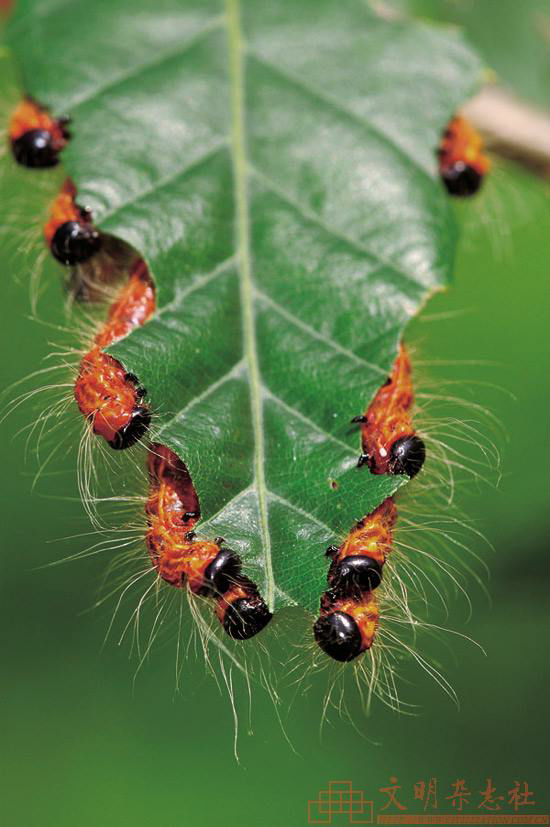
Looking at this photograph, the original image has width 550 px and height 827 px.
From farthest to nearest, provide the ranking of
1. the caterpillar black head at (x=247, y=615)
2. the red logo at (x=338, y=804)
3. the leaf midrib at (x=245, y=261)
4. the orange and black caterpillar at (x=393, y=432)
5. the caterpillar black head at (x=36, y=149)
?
the red logo at (x=338, y=804)
the caterpillar black head at (x=36, y=149)
the orange and black caterpillar at (x=393, y=432)
the leaf midrib at (x=245, y=261)
the caterpillar black head at (x=247, y=615)

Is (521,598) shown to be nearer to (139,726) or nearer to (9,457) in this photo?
(139,726)

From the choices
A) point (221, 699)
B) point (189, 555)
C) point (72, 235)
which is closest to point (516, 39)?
point (72, 235)

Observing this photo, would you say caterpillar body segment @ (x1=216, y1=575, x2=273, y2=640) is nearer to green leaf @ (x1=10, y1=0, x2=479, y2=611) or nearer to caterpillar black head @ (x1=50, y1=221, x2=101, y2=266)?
green leaf @ (x1=10, y1=0, x2=479, y2=611)

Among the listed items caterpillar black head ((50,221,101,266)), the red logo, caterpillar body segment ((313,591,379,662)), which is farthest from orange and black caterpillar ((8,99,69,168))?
the red logo

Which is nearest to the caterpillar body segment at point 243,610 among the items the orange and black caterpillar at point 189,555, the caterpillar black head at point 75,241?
the orange and black caterpillar at point 189,555

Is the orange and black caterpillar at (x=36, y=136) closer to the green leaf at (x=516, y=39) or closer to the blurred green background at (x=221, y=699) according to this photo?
the blurred green background at (x=221, y=699)

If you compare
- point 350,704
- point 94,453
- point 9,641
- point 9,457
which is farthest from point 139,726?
point 94,453
